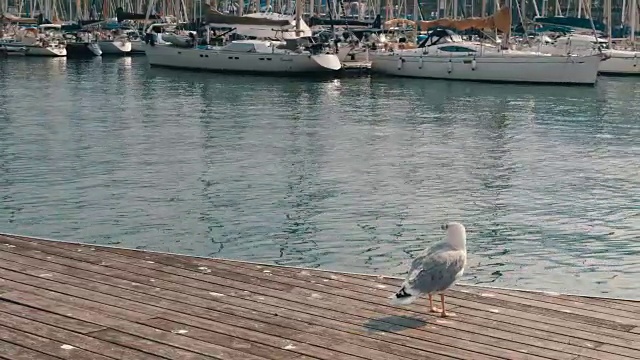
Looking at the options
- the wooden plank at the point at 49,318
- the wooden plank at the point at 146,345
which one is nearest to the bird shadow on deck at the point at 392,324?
the wooden plank at the point at 146,345

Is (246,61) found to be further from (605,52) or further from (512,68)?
(605,52)

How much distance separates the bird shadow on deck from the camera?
799 cm

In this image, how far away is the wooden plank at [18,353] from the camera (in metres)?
6.99

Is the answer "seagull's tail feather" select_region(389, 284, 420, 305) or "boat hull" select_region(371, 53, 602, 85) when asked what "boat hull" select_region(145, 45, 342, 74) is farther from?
"seagull's tail feather" select_region(389, 284, 420, 305)

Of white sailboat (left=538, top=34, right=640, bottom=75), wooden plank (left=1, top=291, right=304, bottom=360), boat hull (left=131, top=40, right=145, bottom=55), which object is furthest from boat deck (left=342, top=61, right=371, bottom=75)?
wooden plank (left=1, top=291, right=304, bottom=360)

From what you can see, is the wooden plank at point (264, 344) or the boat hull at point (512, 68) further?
the boat hull at point (512, 68)

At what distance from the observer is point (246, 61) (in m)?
60.0

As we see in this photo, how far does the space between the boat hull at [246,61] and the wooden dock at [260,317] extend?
48990 mm

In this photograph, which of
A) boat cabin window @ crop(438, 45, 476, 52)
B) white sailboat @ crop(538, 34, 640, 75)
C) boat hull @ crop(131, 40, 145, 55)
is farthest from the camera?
boat hull @ crop(131, 40, 145, 55)

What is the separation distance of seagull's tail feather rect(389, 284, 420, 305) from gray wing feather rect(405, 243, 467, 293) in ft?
0.20

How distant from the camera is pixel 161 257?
10.1m

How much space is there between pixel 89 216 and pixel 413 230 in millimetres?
5799

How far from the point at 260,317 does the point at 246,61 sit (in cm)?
5249

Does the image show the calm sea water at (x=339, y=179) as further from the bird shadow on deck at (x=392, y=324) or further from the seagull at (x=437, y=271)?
the bird shadow on deck at (x=392, y=324)
